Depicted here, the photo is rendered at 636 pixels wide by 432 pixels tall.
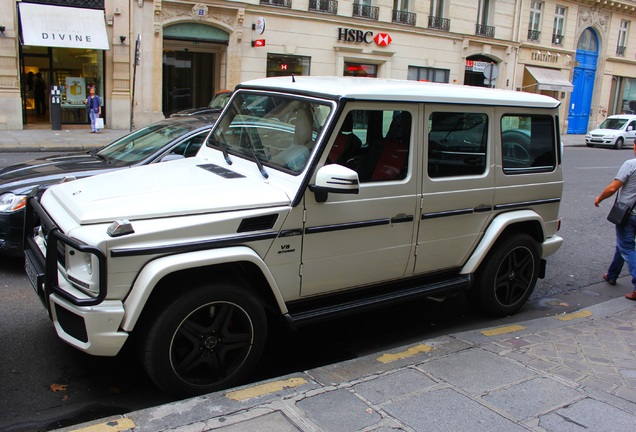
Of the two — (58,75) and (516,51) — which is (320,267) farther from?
(516,51)

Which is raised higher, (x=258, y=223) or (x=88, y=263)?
(x=258, y=223)

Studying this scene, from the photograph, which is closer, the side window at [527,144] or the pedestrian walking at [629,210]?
the side window at [527,144]

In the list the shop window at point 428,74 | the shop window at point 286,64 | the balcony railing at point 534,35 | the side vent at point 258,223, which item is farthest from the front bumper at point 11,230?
the balcony railing at point 534,35

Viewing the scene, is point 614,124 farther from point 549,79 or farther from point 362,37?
point 362,37

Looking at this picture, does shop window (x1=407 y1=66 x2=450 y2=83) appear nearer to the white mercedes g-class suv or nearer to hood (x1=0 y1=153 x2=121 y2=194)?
hood (x1=0 y1=153 x2=121 y2=194)

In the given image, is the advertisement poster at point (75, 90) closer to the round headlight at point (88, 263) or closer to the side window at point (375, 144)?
the side window at point (375, 144)

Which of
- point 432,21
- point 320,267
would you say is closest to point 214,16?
point 432,21

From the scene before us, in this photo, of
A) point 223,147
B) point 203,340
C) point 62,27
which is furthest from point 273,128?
point 62,27

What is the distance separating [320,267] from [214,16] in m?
20.6

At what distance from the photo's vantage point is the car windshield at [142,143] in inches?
265

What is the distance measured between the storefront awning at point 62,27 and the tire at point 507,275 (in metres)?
18.4

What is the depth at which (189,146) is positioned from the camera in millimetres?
6711

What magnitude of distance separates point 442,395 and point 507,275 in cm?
220

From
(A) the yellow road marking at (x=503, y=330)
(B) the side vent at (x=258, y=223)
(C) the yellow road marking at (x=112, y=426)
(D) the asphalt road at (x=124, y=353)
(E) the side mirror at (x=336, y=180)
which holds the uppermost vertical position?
(E) the side mirror at (x=336, y=180)
